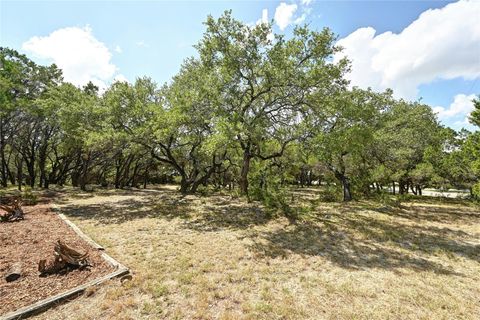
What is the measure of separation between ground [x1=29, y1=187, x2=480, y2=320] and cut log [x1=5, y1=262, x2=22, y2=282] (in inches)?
60.8

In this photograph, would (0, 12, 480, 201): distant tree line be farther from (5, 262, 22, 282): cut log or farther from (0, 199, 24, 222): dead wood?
(5, 262, 22, 282): cut log

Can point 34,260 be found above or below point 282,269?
above

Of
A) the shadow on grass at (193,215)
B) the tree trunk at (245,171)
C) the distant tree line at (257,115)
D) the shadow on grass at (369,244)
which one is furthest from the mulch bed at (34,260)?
the tree trunk at (245,171)

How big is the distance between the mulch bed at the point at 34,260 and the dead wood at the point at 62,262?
0.48ft

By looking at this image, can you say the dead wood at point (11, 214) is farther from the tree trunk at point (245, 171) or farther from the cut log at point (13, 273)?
the tree trunk at point (245, 171)

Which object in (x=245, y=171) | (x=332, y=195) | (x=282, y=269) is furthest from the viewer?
(x=332, y=195)

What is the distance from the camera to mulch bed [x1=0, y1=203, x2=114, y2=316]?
14.0ft

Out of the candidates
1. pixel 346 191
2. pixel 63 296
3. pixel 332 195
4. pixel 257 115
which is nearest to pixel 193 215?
pixel 257 115

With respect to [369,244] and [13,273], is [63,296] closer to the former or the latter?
[13,273]

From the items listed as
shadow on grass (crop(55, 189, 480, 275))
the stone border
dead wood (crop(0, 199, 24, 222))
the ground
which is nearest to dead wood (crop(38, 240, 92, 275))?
the stone border

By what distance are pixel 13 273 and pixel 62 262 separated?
0.77m

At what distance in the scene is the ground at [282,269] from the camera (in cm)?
416

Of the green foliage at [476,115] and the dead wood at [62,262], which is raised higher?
the green foliage at [476,115]

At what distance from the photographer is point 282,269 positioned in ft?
18.9
